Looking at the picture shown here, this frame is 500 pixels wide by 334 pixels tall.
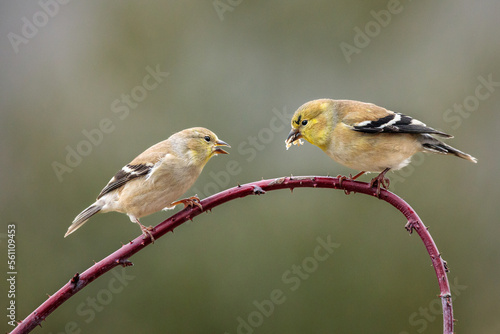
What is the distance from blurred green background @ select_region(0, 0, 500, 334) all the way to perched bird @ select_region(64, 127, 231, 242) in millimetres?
2084

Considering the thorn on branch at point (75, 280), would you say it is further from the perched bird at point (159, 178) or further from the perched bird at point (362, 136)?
the perched bird at point (362, 136)

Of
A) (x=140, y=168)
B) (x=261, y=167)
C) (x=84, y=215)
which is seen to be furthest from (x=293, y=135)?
(x=261, y=167)

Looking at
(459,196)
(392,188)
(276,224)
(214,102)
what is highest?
(214,102)

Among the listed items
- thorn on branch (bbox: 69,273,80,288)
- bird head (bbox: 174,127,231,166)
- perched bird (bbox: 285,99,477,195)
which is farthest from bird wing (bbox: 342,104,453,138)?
thorn on branch (bbox: 69,273,80,288)

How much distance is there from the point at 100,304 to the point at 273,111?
288cm

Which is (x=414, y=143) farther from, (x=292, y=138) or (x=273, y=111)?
(x=273, y=111)

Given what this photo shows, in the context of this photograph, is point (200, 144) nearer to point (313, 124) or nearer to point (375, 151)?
point (313, 124)

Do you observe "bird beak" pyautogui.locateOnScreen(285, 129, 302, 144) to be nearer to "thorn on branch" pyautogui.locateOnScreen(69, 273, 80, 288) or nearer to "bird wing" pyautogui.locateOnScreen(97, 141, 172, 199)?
"bird wing" pyautogui.locateOnScreen(97, 141, 172, 199)

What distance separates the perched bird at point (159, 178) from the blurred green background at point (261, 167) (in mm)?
2084

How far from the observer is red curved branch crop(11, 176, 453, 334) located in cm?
163

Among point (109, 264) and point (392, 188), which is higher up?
point (109, 264)

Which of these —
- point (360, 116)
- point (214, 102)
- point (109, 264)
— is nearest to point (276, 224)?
point (214, 102)

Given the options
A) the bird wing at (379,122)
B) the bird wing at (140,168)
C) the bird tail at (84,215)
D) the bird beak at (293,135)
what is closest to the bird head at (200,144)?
the bird wing at (140,168)

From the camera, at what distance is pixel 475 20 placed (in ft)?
19.4
